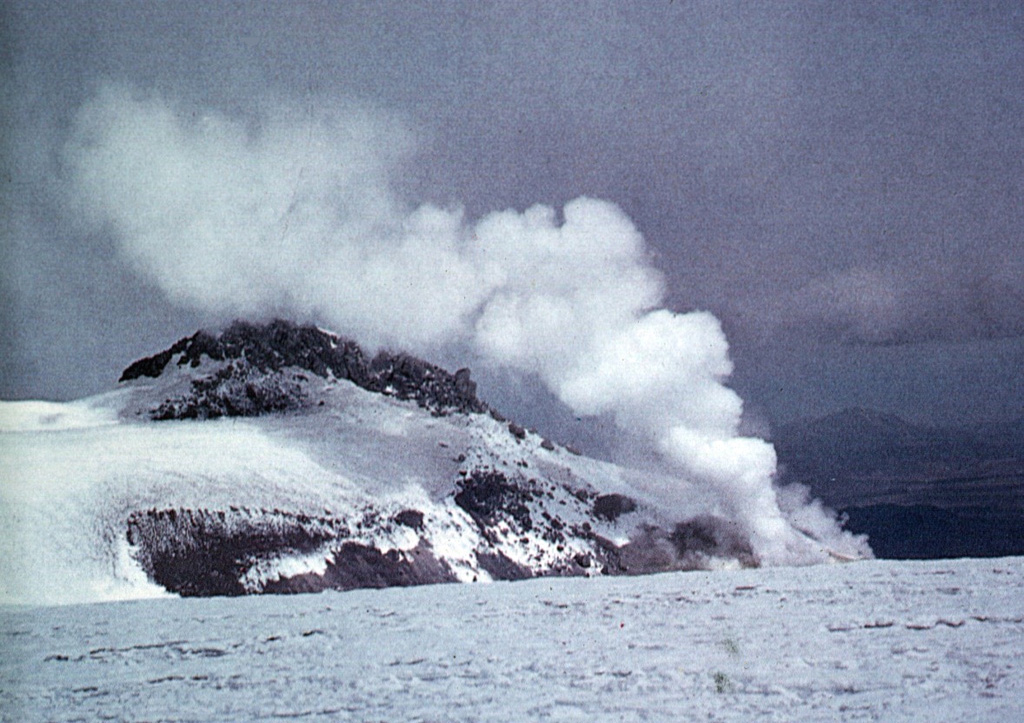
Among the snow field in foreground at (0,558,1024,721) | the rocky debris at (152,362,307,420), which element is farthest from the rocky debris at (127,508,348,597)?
the rocky debris at (152,362,307,420)

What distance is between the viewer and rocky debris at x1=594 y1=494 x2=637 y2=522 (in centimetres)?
6031

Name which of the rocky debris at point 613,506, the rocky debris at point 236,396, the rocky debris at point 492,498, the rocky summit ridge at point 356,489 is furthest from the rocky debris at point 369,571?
the rocky debris at point 236,396

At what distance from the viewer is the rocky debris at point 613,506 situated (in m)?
60.3

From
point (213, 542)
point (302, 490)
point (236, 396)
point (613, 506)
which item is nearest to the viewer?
point (213, 542)

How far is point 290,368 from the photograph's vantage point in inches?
2795

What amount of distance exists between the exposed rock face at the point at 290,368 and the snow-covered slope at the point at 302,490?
18cm

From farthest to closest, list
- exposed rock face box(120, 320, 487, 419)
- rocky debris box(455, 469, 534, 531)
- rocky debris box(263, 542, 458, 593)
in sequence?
exposed rock face box(120, 320, 487, 419) → rocky debris box(455, 469, 534, 531) → rocky debris box(263, 542, 458, 593)

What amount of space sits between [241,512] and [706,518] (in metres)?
34.4

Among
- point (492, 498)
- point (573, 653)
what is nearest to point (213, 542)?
point (492, 498)

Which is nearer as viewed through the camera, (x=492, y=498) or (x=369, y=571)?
(x=369, y=571)

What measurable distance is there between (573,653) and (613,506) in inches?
2005

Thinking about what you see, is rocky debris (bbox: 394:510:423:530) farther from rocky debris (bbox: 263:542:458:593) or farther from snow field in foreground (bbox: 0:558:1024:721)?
snow field in foreground (bbox: 0:558:1024:721)

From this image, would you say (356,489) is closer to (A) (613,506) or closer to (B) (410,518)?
(B) (410,518)

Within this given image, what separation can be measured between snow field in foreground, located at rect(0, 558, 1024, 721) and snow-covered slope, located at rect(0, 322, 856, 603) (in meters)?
20.3
